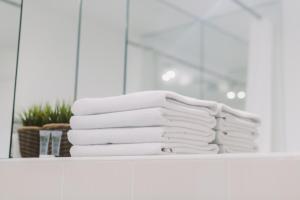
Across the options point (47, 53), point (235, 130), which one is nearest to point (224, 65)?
point (47, 53)

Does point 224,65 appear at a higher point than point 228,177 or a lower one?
higher

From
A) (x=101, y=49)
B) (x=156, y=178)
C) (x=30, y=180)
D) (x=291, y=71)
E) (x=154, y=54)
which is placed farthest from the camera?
(x=154, y=54)

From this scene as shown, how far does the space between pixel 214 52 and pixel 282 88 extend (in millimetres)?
583

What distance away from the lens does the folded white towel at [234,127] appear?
101 cm

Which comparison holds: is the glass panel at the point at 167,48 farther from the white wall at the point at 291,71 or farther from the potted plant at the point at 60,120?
the potted plant at the point at 60,120

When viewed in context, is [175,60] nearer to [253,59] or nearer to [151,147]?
[253,59]

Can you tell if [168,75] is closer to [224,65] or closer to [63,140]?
[224,65]

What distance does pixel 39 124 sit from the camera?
120 centimetres

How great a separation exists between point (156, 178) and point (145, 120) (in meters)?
0.15

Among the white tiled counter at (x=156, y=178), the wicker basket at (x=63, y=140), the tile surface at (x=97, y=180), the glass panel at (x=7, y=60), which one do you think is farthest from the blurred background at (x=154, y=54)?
the tile surface at (x=97, y=180)

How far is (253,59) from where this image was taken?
8.46 feet

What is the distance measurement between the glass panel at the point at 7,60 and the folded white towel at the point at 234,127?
605mm

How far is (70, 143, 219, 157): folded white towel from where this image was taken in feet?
2.67

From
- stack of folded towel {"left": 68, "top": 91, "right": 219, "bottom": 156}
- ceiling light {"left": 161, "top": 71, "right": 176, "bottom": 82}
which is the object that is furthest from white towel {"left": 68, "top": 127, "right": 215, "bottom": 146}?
ceiling light {"left": 161, "top": 71, "right": 176, "bottom": 82}
